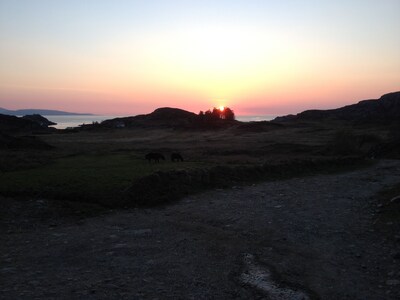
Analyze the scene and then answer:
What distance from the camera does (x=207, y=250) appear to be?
12.7 metres

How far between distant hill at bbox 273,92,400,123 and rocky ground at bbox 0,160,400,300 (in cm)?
8815

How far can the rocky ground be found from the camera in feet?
31.9

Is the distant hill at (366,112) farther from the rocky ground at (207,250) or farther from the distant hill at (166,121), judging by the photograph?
the rocky ground at (207,250)

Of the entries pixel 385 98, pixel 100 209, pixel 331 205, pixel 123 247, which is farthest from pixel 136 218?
pixel 385 98

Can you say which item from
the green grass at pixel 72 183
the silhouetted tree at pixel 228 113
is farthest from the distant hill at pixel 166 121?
the green grass at pixel 72 183

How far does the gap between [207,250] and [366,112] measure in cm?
13056

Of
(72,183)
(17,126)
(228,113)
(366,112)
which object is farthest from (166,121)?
(72,183)

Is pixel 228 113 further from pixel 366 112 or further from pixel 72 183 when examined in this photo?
pixel 72 183

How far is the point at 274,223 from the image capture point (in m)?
15.7

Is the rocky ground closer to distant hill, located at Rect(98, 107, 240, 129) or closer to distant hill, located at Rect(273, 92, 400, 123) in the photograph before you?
distant hill, located at Rect(273, 92, 400, 123)

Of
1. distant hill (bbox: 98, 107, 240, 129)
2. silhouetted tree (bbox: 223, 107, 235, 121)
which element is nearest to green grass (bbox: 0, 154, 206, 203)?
distant hill (bbox: 98, 107, 240, 129)

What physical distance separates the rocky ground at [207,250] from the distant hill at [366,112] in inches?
3470

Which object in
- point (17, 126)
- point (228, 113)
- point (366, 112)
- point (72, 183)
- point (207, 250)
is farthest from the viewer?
point (228, 113)

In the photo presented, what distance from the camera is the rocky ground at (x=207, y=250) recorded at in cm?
973
